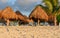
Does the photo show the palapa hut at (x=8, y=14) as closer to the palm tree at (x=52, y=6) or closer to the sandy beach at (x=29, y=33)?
the palm tree at (x=52, y=6)

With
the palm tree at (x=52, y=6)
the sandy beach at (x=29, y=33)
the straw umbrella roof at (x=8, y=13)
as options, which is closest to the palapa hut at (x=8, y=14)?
the straw umbrella roof at (x=8, y=13)

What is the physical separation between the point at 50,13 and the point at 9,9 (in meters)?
5.54

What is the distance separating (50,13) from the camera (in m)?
20.7

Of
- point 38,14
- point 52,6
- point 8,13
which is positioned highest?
point 52,6

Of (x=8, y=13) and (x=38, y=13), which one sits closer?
(x=8, y=13)

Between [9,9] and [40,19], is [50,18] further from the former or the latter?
[9,9]

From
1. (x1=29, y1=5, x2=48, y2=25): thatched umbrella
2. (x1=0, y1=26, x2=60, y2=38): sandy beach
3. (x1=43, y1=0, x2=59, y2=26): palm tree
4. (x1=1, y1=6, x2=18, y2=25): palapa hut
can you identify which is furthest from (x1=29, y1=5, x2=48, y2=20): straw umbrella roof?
(x1=0, y1=26, x2=60, y2=38): sandy beach

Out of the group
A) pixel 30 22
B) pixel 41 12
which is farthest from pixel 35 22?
pixel 41 12

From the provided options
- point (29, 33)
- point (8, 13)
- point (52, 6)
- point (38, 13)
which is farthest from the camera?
point (52, 6)

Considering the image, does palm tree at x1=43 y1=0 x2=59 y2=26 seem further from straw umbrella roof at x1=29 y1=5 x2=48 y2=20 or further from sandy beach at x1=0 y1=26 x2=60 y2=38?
sandy beach at x1=0 y1=26 x2=60 y2=38

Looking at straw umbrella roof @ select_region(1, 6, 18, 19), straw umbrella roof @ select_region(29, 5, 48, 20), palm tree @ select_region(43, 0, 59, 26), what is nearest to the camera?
straw umbrella roof @ select_region(1, 6, 18, 19)

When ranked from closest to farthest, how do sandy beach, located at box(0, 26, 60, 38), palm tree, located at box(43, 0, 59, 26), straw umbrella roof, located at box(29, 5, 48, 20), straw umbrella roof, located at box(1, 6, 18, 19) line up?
sandy beach, located at box(0, 26, 60, 38) < straw umbrella roof, located at box(1, 6, 18, 19) < straw umbrella roof, located at box(29, 5, 48, 20) < palm tree, located at box(43, 0, 59, 26)

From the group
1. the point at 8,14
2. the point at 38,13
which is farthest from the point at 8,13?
the point at 38,13

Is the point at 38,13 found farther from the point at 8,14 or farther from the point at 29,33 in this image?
the point at 29,33
